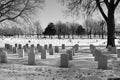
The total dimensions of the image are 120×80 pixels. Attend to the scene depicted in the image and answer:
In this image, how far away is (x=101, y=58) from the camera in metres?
8.34

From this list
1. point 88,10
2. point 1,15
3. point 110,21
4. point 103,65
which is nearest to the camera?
point 103,65

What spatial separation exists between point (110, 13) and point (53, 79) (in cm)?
1463

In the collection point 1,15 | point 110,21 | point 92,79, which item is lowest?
point 92,79

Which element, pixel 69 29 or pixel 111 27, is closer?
pixel 111 27

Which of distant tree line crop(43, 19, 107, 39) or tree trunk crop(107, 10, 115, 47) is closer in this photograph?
tree trunk crop(107, 10, 115, 47)

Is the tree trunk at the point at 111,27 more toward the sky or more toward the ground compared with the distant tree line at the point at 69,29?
more toward the ground

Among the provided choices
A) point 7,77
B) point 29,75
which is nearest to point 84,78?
point 29,75

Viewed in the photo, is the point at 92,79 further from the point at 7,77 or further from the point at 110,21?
the point at 110,21

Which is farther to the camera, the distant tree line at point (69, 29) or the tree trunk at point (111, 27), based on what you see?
the distant tree line at point (69, 29)

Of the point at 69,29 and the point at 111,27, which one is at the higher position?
the point at 69,29

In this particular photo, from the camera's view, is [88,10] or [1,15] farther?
[1,15]

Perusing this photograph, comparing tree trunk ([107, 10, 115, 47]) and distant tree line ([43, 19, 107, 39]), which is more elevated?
distant tree line ([43, 19, 107, 39])

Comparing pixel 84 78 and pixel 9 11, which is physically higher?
pixel 9 11

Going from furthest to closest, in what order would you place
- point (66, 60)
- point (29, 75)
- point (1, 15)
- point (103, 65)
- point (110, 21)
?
point (1, 15)
point (110, 21)
point (66, 60)
point (103, 65)
point (29, 75)
